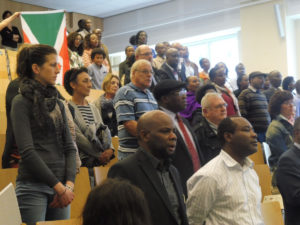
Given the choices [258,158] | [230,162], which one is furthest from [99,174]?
[258,158]

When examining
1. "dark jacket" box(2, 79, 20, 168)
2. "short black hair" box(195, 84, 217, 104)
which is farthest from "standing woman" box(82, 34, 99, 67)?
"dark jacket" box(2, 79, 20, 168)

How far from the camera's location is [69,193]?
2477 millimetres

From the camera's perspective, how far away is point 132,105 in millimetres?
3570

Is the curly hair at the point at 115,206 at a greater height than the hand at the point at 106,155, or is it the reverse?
the curly hair at the point at 115,206

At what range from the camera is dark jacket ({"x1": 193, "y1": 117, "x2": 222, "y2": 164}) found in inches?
142

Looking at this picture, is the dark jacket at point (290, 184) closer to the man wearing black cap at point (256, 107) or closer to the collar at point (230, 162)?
the collar at point (230, 162)

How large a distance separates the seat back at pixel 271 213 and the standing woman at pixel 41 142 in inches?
47.2

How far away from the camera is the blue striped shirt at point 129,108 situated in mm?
3494

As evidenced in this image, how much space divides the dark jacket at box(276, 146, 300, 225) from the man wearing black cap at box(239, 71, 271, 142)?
2.81 metres

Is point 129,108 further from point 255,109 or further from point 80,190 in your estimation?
point 255,109

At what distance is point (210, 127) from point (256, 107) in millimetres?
2833

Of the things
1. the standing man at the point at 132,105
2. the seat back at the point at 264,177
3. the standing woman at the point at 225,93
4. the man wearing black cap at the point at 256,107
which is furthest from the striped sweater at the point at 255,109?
the standing man at the point at 132,105

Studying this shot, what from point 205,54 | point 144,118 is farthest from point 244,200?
point 205,54

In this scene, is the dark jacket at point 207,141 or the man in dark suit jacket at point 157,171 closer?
the man in dark suit jacket at point 157,171
